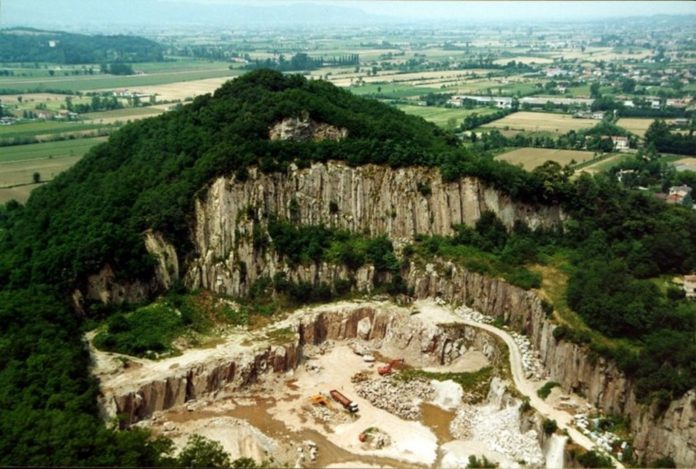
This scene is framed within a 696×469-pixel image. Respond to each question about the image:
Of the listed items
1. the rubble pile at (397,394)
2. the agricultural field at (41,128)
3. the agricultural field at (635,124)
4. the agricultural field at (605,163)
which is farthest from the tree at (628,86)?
the rubble pile at (397,394)

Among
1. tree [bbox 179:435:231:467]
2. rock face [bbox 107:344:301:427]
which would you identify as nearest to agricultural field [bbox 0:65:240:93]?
rock face [bbox 107:344:301:427]

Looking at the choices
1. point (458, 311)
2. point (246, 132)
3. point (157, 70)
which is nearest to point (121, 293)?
point (246, 132)

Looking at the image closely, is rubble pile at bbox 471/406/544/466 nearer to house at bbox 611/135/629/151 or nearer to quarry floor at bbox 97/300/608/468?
quarry floor at bbox 97/300/608/468

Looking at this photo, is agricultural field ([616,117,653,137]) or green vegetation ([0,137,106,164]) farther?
agricultural field ([616,117,653,137])

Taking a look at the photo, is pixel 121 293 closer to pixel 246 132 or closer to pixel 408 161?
pixel 246 132

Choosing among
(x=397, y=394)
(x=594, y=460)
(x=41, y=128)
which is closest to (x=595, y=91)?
(x=41, y=128)

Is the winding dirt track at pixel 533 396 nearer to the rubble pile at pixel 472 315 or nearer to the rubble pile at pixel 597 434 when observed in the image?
the rubble pile at pixel 597 434
